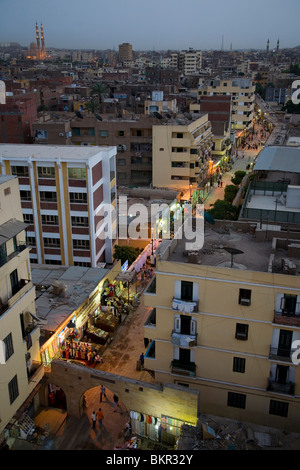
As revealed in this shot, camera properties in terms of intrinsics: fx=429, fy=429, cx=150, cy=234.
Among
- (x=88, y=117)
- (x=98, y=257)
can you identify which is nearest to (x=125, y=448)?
(x=98, y=257)

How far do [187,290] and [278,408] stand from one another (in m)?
5.48

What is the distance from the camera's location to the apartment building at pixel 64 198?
88.3 ft

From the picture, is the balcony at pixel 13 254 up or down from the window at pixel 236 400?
up

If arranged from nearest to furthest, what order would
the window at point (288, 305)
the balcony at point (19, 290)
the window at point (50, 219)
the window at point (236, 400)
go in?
the window at point (288, 305), the balcony at point (19, 290), the window at point (236, 400), the window at point (50, 219)

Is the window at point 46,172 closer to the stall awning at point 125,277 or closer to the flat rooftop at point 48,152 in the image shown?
the flat rooftop at point 48,152

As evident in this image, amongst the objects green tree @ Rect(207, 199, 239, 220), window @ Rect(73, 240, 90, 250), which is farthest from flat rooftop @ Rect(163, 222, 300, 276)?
green tree @ Rect(207, 199, 239, 220)

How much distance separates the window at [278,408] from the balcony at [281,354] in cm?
192

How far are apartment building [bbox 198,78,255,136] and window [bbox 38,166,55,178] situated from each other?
52866 mm

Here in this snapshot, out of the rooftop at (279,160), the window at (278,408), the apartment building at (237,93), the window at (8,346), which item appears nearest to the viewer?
the window at (8,346)

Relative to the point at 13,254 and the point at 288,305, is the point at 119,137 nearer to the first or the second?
the point at 13,254

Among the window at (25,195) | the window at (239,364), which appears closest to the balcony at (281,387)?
the window at (239,364)

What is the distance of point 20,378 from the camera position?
16.1 meters

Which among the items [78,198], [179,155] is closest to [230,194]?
[179,155]
